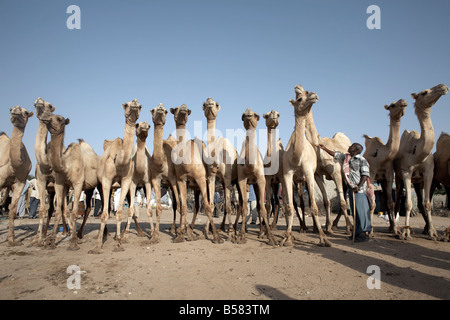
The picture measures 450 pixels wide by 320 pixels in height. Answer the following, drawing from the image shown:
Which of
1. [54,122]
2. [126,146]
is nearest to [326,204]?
[126,146]

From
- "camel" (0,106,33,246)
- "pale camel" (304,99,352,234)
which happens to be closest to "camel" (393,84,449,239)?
"pale camel" (304,99,352,234)

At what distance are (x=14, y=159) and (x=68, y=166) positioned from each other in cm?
194

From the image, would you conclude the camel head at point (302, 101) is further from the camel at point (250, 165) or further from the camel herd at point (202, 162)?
the camel at point (250, 165)

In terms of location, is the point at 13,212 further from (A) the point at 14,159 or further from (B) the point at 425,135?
(B) the point at 425,135

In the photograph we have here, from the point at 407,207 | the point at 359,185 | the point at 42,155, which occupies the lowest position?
the point at 407,207

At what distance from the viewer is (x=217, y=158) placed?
8414 mm

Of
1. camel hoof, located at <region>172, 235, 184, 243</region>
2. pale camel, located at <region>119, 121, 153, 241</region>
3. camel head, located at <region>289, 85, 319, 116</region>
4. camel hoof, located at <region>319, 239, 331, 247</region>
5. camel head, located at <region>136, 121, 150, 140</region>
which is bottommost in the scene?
camel hoof, located at <region>172, 235, 184, 243</region>

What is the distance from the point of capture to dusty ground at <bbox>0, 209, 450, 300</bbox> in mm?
4012

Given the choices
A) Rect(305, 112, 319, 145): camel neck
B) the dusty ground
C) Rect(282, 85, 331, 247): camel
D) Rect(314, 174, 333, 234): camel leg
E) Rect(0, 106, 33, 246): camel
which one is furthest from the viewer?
Answer: Rect(305, 112, 319, 145): camel neck

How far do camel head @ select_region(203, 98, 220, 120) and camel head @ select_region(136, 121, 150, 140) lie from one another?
5.98ft

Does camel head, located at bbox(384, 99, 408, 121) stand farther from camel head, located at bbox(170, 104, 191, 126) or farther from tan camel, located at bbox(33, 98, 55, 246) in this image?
tan camel, located at bbox(33, 98, 55, 246)

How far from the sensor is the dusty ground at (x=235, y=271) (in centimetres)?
401
